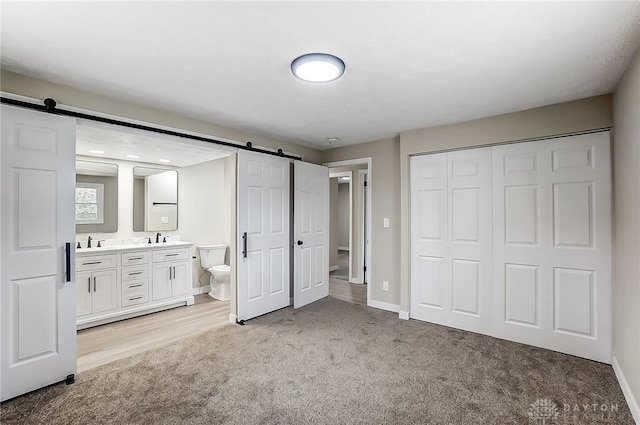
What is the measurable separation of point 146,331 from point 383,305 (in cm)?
297

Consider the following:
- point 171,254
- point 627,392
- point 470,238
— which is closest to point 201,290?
point 171,254

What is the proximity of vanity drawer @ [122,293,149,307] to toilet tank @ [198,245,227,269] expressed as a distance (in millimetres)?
1046

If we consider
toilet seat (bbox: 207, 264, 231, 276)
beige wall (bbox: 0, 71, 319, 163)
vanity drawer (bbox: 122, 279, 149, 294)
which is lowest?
vanity drawer (bbox: 122, 279, 149, 294)

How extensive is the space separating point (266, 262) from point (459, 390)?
8.38ft

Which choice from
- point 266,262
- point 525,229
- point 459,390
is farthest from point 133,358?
point 525,229

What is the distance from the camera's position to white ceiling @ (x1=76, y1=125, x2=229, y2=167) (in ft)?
9.90

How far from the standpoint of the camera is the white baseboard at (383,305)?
164 inches

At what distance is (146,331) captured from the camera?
11.4 ft

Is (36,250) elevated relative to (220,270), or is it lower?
elevated

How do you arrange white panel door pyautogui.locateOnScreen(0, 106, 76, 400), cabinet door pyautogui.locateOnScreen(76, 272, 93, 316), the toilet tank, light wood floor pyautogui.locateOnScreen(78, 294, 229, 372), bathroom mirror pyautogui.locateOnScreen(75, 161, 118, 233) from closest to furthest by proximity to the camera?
white panel door pyautogui.locateOnScreen(0, 106, 76, 400) → light wood floor pyautogui.locateOnScreen(78, 294, 229, 372) → cabinet door pyautogui.locateOnScreen(76, 272, 93, 316) → bathroom mirror pyautogui.locateOnScreen(75, 161, 118, 233) → the toilet tank

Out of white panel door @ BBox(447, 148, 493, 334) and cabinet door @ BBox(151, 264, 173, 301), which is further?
cabinet door @ BBox(151, 264, 173, 301)

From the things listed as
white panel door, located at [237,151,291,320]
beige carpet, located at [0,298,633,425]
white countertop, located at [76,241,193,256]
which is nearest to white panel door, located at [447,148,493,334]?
beige carpet, located at [0,298,633,425]

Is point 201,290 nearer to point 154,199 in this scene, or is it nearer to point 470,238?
point 154,199

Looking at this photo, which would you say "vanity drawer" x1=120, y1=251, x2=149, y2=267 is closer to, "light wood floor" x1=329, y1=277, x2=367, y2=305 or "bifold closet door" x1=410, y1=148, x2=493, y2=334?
"light wood floor" x1=329, y1=277, x2=367, y2=305
